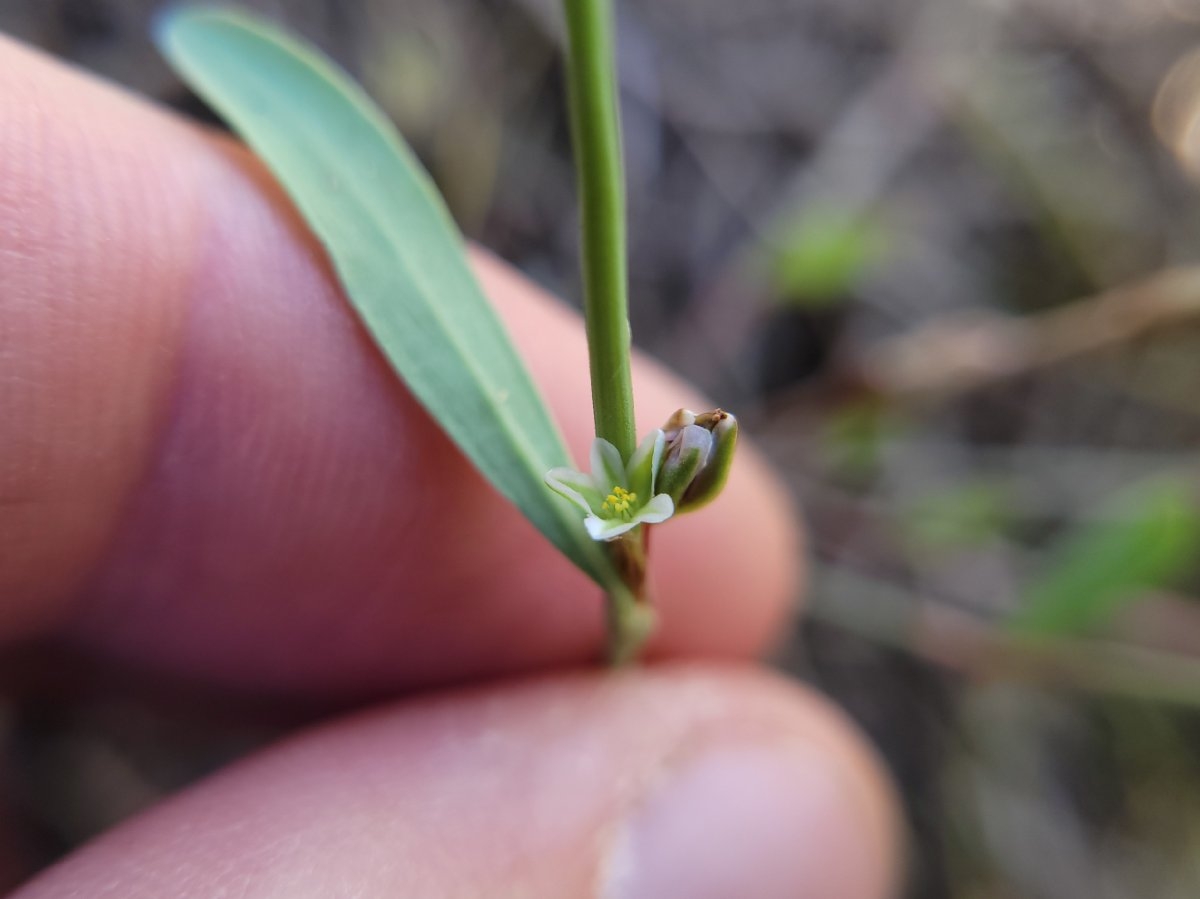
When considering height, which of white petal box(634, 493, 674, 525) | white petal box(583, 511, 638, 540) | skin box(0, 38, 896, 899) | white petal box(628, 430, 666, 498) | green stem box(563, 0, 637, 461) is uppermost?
green stem box(563, 0, 637, 461)

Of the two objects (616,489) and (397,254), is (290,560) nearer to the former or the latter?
(397,254)

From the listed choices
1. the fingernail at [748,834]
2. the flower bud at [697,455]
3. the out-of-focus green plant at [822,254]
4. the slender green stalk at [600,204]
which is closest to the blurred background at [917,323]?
the out-of-focus green plant at [822,254]

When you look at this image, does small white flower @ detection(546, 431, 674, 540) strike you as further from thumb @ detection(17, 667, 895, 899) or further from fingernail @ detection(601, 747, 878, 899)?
fingernail @ detection(601, 747, 878, 899)

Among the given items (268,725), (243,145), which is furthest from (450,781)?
(243,145)

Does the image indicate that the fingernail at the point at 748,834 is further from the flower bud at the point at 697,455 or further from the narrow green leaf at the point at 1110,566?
the flower bud at the point at 697,455

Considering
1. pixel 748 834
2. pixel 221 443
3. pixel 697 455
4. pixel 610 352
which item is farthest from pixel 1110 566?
pixel 221 443

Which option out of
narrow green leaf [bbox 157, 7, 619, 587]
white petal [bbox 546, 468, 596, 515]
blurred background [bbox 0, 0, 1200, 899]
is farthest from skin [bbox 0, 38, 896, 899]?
blurred background [bbox 0, 0, 1200, 899]

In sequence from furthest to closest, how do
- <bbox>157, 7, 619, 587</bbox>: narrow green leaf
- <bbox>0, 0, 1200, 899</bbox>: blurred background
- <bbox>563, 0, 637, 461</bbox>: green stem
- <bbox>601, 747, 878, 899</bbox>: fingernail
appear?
<bbox>0, 0, 1200, 899</bbox>: blurred background, <bbox>601, 747, 878, 899</bbox>: fingernail, <bbox>157, 7, 619, 587</bbox>: narrow green leaf, <bbox>563, 0, 637, 461</bbox>: green stem

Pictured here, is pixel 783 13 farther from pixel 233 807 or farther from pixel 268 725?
pixel 233 807
